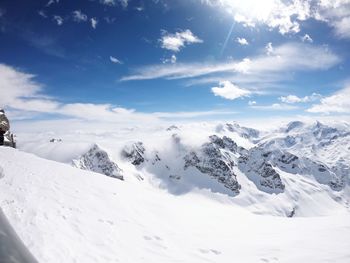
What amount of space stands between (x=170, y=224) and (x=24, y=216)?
767 cm

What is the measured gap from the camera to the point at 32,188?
16.4m

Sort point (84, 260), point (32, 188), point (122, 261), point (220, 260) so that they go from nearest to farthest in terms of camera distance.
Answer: point (84, 260)
point (122, 261)
point (220, 260)
point (32, 188)

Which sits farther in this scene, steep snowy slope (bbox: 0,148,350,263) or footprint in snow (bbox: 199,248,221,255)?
footprint in snow (bbox: 199,248,221,255)

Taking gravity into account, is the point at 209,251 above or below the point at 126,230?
below

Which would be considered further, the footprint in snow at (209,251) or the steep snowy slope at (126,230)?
the footprint in snow at (209,251)

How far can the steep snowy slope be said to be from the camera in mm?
11609

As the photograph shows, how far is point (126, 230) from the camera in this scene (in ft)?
47.6

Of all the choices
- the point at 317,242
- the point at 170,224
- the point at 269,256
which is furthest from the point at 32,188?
the point at 317,242

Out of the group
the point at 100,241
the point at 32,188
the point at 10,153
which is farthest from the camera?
the point at 10,153

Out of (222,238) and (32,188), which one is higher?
(32,188)

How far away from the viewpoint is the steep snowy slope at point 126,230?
11.6 meters

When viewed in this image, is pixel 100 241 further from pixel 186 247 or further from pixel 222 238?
pixel 222 238

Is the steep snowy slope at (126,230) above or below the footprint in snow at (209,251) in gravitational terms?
above

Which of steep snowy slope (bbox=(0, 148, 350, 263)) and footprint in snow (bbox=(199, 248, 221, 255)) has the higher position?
steep snowy slope (bbox=(0, 148, 350, 263))
